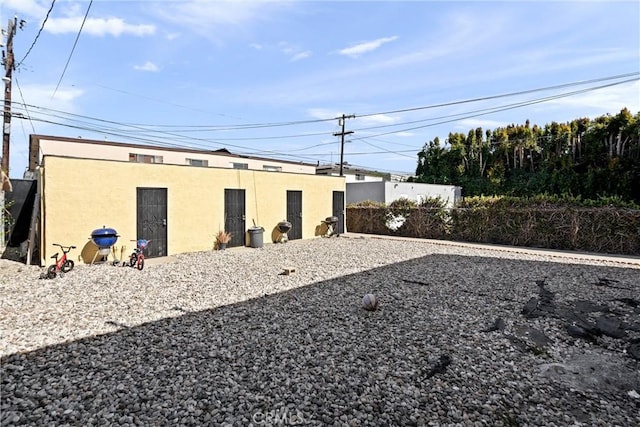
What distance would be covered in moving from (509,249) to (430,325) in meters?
9.05

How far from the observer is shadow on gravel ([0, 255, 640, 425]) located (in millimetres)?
2701

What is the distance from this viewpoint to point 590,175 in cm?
2009

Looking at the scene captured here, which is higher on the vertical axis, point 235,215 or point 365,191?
point 365,191

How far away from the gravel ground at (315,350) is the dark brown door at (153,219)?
2.20 m

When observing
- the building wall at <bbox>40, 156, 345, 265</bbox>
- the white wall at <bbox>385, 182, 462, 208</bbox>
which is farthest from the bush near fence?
the building wall at <bbox>40, 156, 345, 265</bbox>

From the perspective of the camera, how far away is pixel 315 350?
3.82 metres

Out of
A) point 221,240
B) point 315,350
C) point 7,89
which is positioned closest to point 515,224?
point 221,240

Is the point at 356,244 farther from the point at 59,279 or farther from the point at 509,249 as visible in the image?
the point at 59,279

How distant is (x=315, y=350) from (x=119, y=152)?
19270mm

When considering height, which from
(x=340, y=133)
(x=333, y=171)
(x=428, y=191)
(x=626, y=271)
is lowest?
(x=626, y=271)

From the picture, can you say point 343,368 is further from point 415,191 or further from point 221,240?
point 415,191

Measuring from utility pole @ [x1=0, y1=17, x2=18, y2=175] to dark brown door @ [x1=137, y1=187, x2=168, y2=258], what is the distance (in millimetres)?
7274

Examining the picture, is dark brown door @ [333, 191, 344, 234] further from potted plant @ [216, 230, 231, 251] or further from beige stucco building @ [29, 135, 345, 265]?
potted plant @ [216, 230, 231, 251]

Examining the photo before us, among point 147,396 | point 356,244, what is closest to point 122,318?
point 147,396
